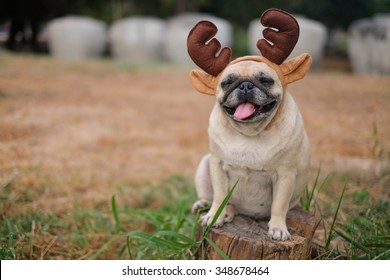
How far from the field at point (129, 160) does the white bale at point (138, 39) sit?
3120 mm

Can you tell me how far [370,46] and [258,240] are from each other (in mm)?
7827

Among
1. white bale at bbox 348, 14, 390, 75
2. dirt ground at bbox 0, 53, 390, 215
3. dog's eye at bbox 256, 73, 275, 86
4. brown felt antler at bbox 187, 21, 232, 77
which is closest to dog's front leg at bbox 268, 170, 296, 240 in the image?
dog's eye at bbox 256, 73, 275, 86

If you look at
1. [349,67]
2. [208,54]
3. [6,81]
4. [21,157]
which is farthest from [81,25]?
[208,54]

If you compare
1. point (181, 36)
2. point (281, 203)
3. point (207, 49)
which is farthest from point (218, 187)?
point (181, 36)

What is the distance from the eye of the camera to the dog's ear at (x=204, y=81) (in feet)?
5.05

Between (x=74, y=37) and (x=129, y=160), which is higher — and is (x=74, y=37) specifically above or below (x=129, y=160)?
above

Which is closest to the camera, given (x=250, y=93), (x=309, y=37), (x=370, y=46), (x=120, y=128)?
(x=250, y=93)

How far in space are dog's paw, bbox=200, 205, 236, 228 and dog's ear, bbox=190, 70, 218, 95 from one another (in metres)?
0.43

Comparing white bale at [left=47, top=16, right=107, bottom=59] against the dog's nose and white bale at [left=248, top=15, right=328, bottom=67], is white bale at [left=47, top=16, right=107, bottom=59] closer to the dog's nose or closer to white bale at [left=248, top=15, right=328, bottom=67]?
white bale at [left=248, top=15, right=328, bottom=67]

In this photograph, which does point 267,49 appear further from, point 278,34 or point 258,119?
point 258,119

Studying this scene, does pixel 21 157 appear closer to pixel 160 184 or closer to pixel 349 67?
pixel 160 184

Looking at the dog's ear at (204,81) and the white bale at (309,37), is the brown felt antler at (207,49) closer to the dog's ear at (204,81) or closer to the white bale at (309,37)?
the dog's ear at (204,81)

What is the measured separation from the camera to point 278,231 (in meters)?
1.50

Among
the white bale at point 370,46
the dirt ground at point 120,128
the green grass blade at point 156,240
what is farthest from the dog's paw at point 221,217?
the white bale at point 370,46
